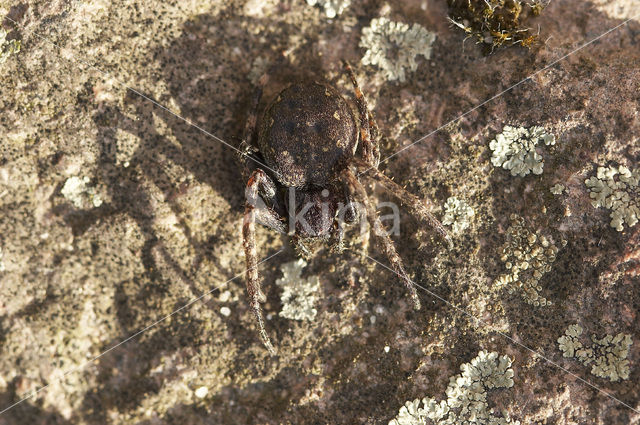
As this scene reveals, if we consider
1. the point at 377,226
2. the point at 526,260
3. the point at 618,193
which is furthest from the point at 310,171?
the point at 618,193

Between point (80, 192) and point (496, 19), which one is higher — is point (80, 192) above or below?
below

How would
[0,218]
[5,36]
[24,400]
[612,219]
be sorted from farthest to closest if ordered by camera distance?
[24,400] → [0,218] → [5,36] → [612,219]

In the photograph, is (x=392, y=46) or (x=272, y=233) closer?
(x=392, y=46)

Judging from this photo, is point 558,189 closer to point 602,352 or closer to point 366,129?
point 602,352

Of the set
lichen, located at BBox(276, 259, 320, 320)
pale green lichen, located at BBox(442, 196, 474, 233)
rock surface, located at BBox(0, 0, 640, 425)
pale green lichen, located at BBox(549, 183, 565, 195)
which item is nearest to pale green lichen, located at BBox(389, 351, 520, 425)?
rock surface, located at BBox(0, 0, 640, 425)

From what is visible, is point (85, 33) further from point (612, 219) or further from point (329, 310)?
point (612, 219)

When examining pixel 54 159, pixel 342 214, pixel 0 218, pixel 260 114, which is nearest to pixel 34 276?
pixel 0 218

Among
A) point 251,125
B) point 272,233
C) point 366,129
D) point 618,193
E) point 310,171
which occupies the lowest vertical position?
point 272,233
